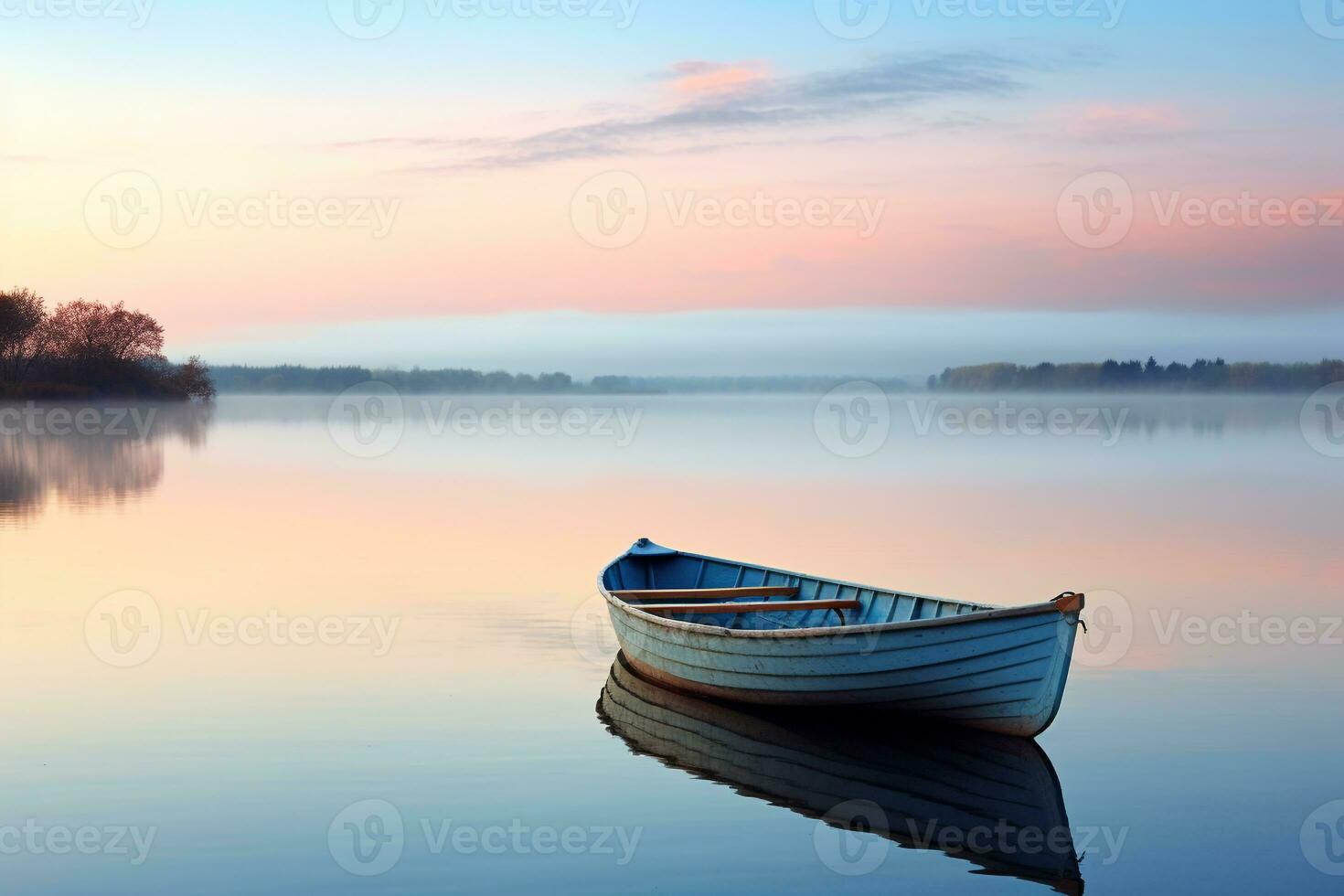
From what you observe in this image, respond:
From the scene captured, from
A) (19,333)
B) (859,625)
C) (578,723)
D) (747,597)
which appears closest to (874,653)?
(859,625)

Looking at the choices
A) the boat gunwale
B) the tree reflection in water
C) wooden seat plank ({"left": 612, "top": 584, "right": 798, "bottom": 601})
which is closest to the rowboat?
the boat gunwale

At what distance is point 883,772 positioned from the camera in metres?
10.8

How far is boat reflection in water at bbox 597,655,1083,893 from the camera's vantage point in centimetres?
931

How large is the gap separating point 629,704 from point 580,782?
2547 millimetres

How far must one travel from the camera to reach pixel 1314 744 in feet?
38.5

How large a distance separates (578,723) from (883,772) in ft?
10.1

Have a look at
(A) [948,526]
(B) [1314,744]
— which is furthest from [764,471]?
(B) [1314,744]

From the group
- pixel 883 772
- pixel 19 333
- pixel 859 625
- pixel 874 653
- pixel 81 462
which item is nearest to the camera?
pixel 883 772

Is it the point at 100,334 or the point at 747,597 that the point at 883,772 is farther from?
the point at 100,334

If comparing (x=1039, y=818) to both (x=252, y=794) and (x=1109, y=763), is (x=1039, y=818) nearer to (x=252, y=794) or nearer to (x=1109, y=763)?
(x=1109, y=763)

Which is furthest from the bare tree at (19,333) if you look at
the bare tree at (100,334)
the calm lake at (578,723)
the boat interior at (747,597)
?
the boat interior at (747,597)

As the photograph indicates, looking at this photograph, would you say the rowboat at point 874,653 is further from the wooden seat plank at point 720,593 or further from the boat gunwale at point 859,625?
the wooden seat plank at point 720,593

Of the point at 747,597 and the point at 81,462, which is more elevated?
the point at 747,597

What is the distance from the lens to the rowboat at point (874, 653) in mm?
10922
